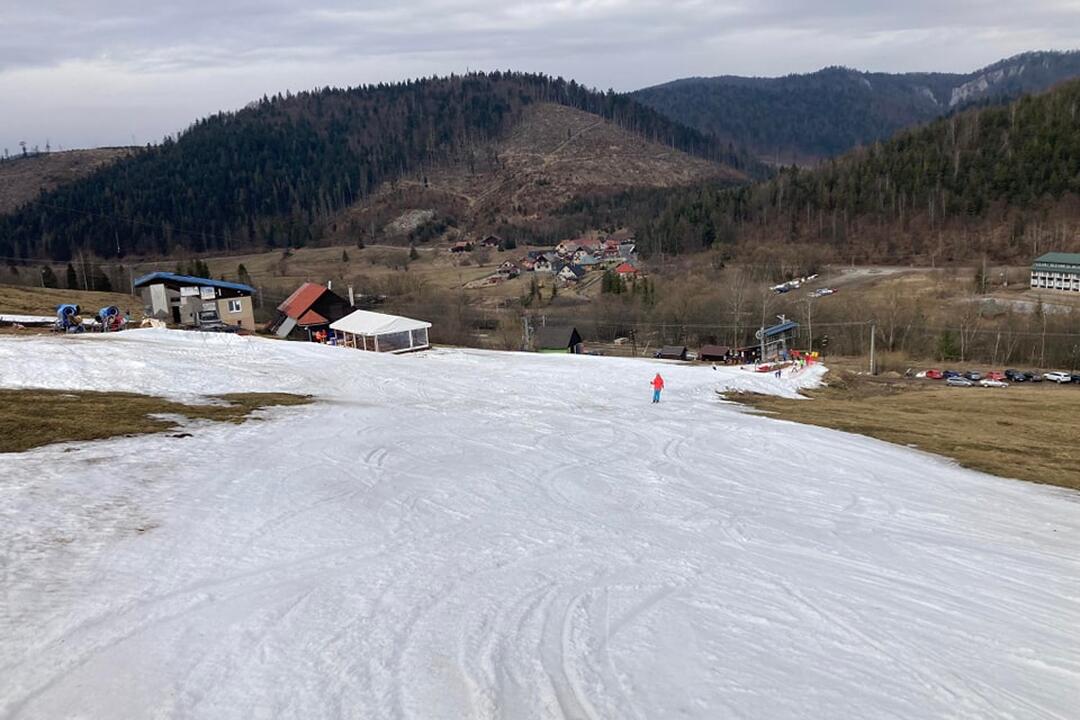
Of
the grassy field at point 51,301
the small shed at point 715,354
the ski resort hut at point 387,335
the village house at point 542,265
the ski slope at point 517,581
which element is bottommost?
the small shed at point 715,354

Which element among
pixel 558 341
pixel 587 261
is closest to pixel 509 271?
pixel 587 261

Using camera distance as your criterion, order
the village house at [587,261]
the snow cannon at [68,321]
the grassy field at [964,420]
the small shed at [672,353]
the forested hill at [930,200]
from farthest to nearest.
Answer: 1. the village house at [587,261]
2. the forested hill at [930,200]
3. the small shed at [672,353]
4. the snow cannon at [68,321]
5. the grassy field at [964,420]

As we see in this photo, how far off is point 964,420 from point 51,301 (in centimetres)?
5605

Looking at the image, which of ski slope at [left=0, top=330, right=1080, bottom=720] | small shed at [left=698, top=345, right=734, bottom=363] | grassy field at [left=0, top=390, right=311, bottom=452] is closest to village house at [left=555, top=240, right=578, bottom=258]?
small shed at [left=698, top=345, right=734, bottom=363]

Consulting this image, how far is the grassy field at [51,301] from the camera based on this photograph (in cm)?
4206

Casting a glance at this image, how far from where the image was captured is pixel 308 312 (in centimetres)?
5100

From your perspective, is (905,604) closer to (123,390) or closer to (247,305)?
(123,390)

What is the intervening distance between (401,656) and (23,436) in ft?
37.8

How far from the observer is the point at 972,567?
10.8 meters

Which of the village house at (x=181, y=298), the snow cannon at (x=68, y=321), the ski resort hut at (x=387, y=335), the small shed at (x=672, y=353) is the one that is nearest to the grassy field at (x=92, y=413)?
the ski resort hut at (x=387, y=335)

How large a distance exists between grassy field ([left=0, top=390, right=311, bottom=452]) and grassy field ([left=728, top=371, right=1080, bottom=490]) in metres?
18.3

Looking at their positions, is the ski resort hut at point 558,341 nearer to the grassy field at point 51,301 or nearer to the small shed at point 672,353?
the small shed at point 672,353

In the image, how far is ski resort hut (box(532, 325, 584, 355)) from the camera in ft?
183

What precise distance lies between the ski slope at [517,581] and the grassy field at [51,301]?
113ft
